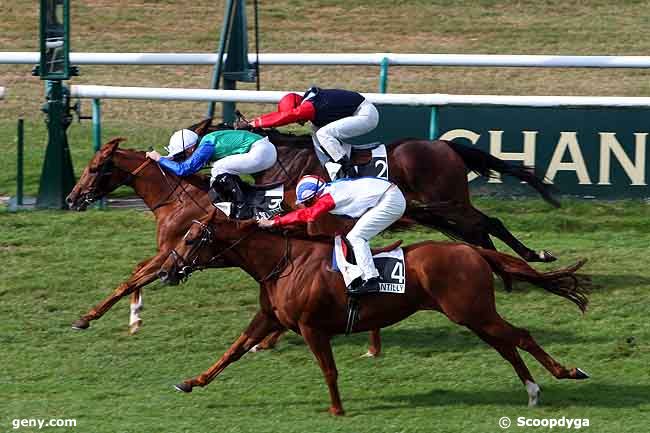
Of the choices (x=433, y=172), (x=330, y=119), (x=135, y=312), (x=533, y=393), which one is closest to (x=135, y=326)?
(x=135, y=312)

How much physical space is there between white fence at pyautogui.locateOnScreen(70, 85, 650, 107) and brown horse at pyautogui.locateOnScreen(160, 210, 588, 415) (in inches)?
171

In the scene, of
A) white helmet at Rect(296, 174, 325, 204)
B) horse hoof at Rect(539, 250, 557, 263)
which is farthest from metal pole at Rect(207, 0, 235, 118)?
white helmet at Rect(296, 174, 325, 204)

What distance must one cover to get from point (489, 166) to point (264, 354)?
269cm

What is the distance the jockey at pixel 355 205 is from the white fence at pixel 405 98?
414 cm

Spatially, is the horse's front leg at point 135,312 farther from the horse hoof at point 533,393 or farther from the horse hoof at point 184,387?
the horse hoof at point 533,393

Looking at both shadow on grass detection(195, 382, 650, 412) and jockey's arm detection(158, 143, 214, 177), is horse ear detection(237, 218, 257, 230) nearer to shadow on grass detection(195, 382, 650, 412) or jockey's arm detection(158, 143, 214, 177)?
shadow on grass detection(195, 382, 650, 412)

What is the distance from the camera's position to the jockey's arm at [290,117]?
35.6 ft

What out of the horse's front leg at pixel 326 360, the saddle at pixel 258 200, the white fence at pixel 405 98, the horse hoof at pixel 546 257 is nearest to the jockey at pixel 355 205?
the horse's front leg at pixel 326 360

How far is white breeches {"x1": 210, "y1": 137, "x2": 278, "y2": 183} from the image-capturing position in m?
10.5

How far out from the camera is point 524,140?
1316 cm

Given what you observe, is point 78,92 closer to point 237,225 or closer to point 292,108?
point 292,108

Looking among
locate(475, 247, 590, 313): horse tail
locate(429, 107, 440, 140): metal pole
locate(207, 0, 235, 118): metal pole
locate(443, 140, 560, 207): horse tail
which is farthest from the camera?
locate(207, 0, 235, 118): metal pole

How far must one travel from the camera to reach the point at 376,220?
8.84 metres

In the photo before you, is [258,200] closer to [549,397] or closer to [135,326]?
[135,326]
